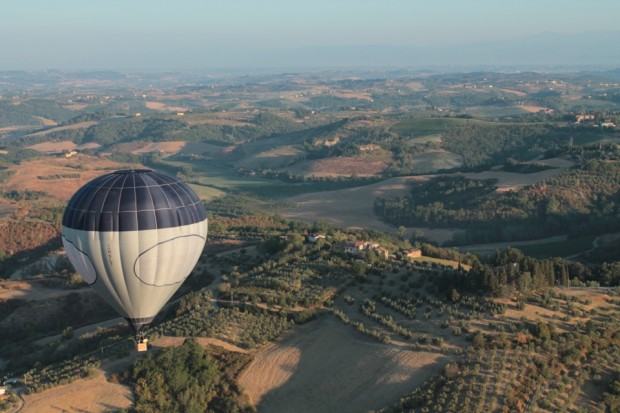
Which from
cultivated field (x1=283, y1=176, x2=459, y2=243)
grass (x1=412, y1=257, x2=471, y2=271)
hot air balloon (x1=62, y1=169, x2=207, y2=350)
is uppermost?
hot air balloon (x1=62, y1=169, x2=207, y2=350)

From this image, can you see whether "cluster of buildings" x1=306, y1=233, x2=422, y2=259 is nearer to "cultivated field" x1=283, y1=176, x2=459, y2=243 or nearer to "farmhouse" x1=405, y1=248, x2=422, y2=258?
"farmhouse" x1=405, y1=248, x2=422, y2=258

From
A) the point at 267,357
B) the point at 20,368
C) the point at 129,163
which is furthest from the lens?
the point at 129,163

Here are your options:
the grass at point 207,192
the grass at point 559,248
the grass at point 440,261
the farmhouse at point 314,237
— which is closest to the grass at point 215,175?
the grass at point 207,192

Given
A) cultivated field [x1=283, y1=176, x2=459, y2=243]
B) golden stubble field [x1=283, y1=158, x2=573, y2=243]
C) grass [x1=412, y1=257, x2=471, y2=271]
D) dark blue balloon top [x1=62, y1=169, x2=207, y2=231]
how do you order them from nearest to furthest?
dark blue balloon top [x1=62, y1=169, x2=207, y2=231] → grass [x1=412, y1=257, x2=471, y2=271] → cultivated field [x1=283, y1=176, x2=459, y2=243] → golden stubble field [x1=283, y1=158, x2=573, y2=243]

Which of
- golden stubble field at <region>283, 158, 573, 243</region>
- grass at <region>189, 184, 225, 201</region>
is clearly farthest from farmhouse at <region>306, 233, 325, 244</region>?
grass at <region>189, 184, 225, 201</region>

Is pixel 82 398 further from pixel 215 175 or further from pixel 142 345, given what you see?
A: pixel 215 175

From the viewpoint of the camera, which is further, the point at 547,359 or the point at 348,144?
the point at 348,144

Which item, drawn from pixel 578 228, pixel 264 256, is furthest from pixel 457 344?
pixel 578 228

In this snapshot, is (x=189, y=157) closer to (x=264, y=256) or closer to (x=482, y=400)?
(x=264, y=256)
